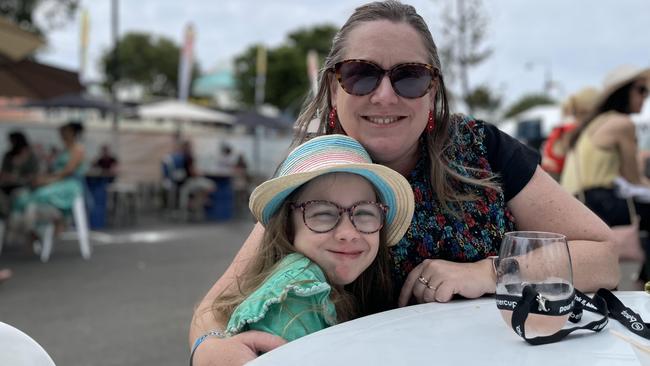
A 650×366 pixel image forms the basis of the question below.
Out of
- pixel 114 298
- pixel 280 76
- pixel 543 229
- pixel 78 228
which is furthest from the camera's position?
pixel 280 76

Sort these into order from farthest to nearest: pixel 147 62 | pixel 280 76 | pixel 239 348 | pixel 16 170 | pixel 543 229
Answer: pixel 147 62, pixel 280 76, pixel 16 170, pixel 543 229, pixel 239 348

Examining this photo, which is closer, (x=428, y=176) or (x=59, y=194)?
(x=428, y=176)

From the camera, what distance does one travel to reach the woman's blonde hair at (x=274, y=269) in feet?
5.14

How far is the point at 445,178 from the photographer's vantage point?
178 centimetres

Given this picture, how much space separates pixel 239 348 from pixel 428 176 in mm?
790

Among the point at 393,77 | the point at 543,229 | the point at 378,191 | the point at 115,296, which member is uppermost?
the point at 393,77

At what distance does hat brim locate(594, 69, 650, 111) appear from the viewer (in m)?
4.20

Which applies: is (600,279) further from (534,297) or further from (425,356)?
(425,356)

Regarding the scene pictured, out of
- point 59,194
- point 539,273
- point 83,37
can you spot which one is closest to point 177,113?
point 83,37

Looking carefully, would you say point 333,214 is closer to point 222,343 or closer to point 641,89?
point 222,343

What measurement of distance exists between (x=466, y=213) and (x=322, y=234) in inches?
18.7

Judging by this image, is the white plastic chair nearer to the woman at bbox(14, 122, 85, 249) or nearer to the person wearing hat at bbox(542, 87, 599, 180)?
the woman at bbox(14, 122, 85, 249)

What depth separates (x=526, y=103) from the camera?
193 ft

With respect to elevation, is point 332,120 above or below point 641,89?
below
